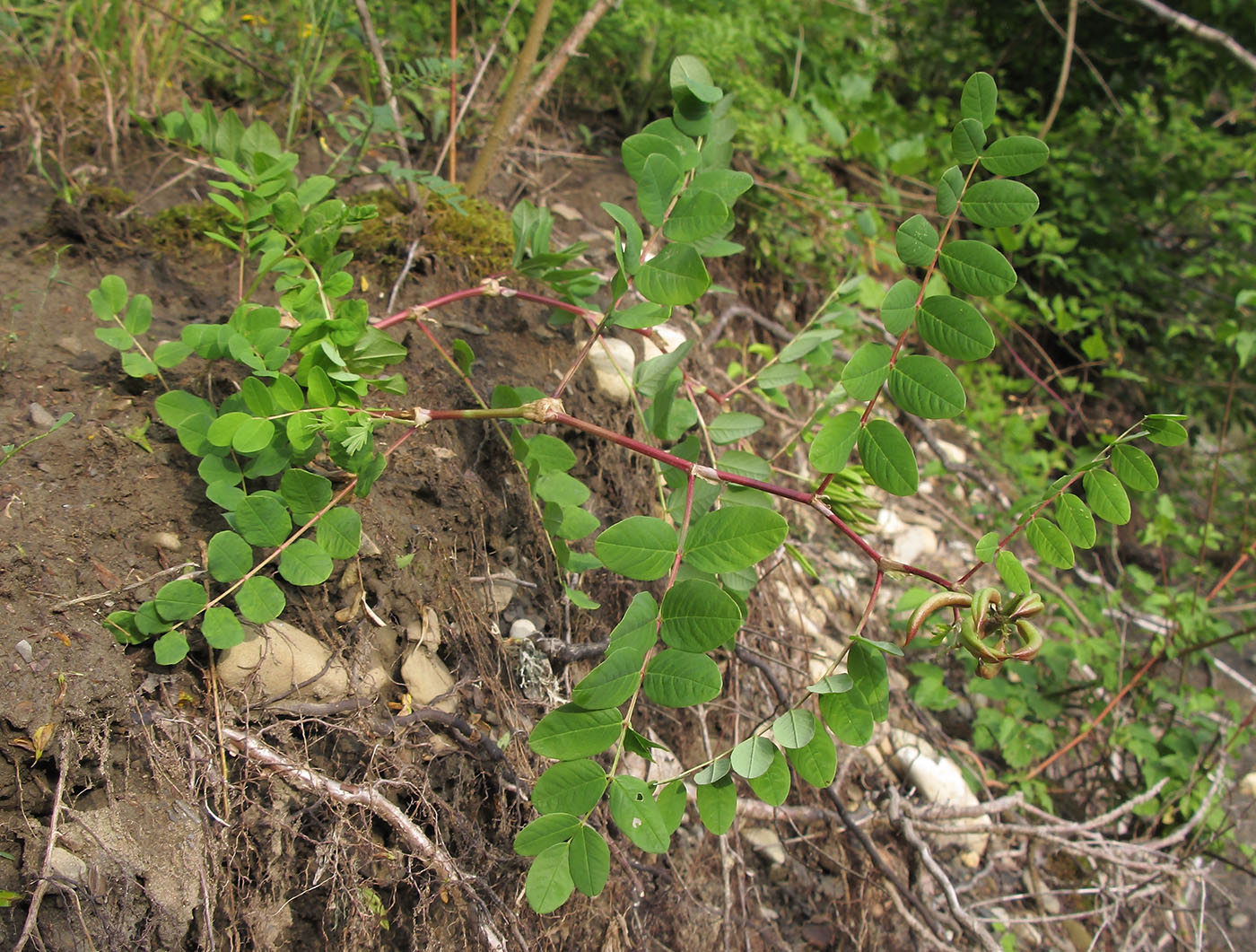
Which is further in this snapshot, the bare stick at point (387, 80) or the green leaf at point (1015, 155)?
the bare stick at point (387, 80)

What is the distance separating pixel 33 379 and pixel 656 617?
3.93 ft

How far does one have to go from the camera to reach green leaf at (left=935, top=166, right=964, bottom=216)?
1065mm

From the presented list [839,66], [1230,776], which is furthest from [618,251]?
[839,66]

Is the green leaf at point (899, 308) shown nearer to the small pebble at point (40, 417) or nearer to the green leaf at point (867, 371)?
the green leaf at point (867, 371)

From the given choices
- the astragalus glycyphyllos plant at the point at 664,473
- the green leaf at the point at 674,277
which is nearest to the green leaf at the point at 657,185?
the astragalus glycyphyllos plant at the point at 664,473

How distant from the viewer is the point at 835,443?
3.67 feet

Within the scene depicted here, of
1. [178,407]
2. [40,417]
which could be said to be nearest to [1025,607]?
[178,407]

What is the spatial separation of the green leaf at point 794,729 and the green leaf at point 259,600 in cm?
73

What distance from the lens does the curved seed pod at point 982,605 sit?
1.00m

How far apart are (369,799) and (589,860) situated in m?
0.43

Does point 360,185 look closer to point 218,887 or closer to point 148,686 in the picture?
point 148,686

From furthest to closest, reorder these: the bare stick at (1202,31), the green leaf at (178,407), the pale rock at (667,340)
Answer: the bare stick at (1202,31) → the pale rock at (667,340) → the green leaf at (178,407)

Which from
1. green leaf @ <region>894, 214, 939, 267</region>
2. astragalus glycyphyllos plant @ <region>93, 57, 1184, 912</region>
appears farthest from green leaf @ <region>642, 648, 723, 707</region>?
green leaf @ <region>894, 214, 939, 267</region>

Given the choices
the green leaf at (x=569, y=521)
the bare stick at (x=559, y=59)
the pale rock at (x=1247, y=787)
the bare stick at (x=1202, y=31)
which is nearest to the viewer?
the green leaf at (x=569, y=521)
